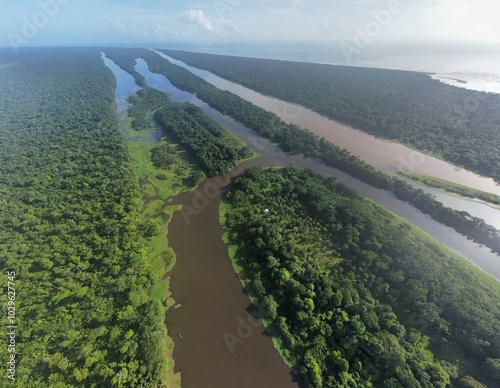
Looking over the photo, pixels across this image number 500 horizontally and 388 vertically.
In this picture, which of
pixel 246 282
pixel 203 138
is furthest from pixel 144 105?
pixel 246 282

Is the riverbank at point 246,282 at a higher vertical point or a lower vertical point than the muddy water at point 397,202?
lower

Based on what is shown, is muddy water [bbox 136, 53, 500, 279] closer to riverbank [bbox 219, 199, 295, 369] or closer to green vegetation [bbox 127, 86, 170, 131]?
riverbank [bbox 219, 199, 295, 369]

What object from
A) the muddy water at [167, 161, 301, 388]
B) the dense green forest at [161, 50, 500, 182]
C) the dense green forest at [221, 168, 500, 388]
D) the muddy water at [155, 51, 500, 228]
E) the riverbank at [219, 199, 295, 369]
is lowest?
the muddy water at [167, 161, 301, 388]

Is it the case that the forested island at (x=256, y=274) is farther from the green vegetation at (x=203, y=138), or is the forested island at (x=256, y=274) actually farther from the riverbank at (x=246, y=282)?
the green vegetation at (x=203, y=138)

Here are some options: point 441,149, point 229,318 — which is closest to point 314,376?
point 229,318

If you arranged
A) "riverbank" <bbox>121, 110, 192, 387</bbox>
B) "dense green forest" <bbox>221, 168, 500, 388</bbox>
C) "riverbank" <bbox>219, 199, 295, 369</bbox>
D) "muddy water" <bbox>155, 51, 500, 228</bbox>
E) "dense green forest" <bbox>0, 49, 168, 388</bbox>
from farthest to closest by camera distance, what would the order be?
"muddy water" <bbox>155, 51, 500, 228</bbox>
"riverbank" <bbox>121, 110, 192, 387</bbox>
"riverbank" <bbox>219, 199, 295, 369</bbox>
"dense green forest" <bbox>0, 49, 168, 388</bbox>
"dense green forest" <bbox>221, 168, 500, 388</bbox>

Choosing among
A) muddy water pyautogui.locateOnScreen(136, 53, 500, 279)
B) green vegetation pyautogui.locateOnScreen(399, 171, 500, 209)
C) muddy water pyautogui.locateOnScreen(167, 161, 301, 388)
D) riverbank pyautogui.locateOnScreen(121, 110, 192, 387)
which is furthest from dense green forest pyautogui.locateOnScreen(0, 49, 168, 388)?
green vegetation pyautogui.locateOnScreen(399, 171, 500, 209)

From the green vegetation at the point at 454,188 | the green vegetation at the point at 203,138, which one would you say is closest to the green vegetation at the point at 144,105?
the green vegetation at the point at 203,138
